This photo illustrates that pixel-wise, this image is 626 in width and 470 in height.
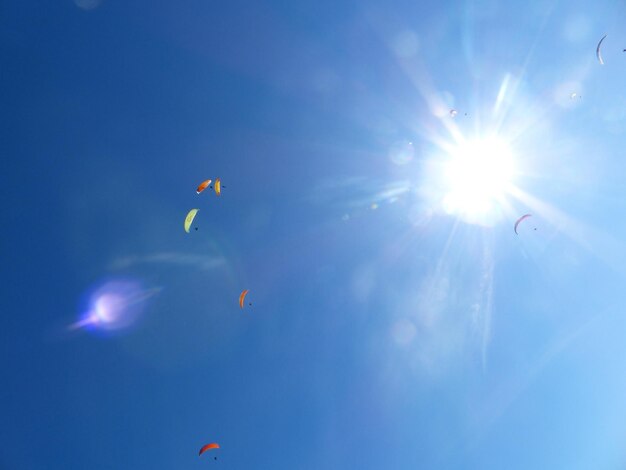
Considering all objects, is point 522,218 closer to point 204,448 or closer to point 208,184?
point 208,184

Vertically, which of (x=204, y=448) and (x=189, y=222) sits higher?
(x=189, y=222)

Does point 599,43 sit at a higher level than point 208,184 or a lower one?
lower

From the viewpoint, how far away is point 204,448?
19172mm

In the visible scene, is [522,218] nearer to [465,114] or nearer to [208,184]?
[465,114]

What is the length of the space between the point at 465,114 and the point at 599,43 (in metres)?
6.71

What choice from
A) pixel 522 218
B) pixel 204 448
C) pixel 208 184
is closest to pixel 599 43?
pixel 522 218

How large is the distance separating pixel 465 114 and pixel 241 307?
46.2 ft

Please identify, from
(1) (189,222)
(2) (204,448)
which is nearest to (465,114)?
(1) (189,222)

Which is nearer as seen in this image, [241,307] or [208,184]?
[208,184]

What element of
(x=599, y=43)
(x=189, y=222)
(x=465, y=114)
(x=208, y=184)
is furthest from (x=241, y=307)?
(x=599, y=43)

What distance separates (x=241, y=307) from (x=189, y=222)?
4882 mm

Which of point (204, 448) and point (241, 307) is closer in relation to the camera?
point (204, 448)

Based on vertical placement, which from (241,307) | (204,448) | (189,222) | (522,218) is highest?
(189,222)

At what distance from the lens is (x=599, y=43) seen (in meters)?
19.1
